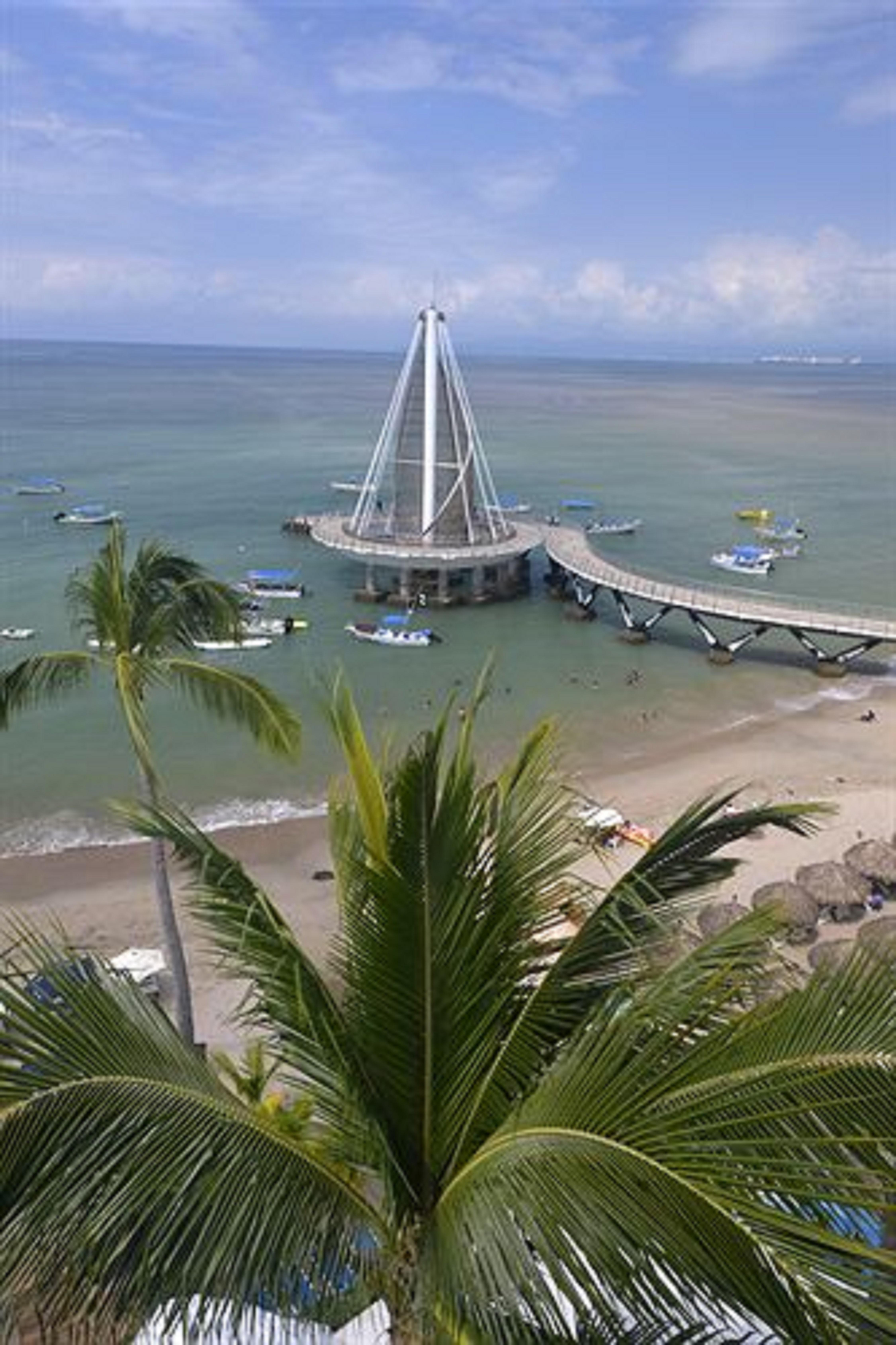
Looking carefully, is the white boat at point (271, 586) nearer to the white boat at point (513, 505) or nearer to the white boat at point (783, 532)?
the white boat at point (513, 505)

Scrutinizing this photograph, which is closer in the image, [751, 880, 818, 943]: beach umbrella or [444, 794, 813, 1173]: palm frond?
[444, 794, 813, 1173]: palm frond

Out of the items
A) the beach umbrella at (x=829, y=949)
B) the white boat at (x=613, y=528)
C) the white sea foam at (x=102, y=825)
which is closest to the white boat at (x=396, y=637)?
the white sea foam at (x=102, y=825)

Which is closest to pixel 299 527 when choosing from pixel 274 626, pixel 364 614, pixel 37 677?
pixel 364 614

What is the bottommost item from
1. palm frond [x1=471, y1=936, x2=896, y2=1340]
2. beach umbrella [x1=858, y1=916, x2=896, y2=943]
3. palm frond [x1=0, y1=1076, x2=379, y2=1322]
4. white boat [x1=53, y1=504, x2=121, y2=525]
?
white boat [x1=53, y1=504, x2=121, y2=525]

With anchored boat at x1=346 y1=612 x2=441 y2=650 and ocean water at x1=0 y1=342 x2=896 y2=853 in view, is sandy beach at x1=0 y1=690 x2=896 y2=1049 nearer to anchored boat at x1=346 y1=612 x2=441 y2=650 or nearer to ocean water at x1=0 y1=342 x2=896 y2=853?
ocean water at x1=0 y1=342 x2=896 y2=853

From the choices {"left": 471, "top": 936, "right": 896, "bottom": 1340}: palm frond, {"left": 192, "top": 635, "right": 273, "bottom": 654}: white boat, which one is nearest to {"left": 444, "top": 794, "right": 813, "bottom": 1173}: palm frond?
{"left": 471, "top": 936, "right": 896, "bottom": 1340}: palm frond

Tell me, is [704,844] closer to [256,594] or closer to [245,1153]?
[245,1153]

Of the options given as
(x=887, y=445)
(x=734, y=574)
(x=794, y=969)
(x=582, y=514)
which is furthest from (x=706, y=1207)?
(x=887, y=445)
